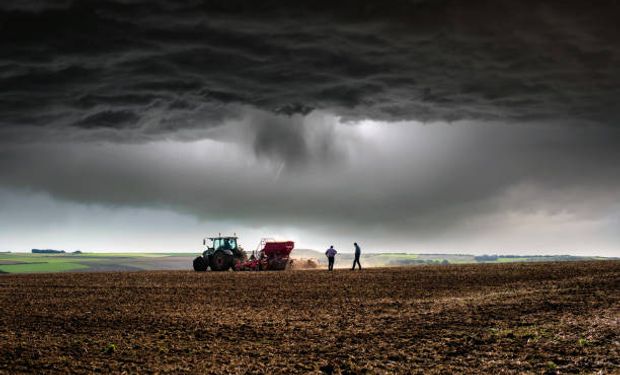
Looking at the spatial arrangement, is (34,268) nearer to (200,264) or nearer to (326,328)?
(200,264)

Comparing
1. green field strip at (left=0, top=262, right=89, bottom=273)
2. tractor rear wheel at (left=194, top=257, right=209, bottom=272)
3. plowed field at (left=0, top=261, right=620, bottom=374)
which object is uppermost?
tractor rear wheel at (left=194, top=257, right=209, bottom=272)

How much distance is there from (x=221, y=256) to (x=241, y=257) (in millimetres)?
1918

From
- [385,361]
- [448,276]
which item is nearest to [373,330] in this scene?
[385,361]

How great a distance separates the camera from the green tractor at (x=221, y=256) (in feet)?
180

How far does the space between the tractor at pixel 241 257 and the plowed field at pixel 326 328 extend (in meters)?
18.6

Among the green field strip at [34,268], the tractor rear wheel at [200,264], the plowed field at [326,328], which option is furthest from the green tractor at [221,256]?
the green field strip at [34,268]

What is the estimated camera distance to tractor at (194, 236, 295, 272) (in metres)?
54.8

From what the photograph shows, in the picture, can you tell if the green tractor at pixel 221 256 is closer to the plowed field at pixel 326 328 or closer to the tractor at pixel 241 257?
the tractor at pixel 241 257

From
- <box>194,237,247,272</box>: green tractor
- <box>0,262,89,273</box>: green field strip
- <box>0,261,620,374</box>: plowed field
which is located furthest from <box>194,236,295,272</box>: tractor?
<box>0,262,89,273</box>: green field strip

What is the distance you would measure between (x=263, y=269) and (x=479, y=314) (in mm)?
34739

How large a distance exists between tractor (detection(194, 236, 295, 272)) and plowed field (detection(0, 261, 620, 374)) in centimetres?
1859

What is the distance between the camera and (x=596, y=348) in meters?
16.3

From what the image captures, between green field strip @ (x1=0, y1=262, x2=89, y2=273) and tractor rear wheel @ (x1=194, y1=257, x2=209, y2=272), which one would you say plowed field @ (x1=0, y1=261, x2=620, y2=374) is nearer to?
tractor rear wheel @ (x1=194, y1=257, x2=209, y2=272)

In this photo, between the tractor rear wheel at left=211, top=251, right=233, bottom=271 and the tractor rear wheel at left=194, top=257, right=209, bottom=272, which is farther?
the tractor rear wheel at left=194, top=257, right=209, bottom=272
